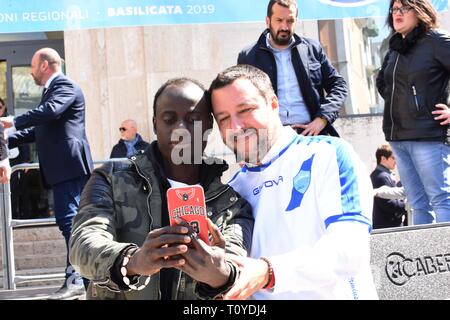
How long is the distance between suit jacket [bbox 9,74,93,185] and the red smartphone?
3346 millimetres

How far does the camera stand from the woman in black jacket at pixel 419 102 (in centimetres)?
424

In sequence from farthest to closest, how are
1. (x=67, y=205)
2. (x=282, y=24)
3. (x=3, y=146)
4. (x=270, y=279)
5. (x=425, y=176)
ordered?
1. (x=3, y=146)
2. (x=67, y=205)
3. (x=282, y=24)
4. (x=425, y=176)
5. (x=270, y=279)

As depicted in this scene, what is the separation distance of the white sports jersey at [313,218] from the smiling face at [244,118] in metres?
0.06

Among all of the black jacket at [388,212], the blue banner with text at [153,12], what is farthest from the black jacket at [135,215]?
the blue banner with text at [153,12]

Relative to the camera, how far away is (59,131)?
5.10 meters

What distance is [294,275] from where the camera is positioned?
197 centimetres

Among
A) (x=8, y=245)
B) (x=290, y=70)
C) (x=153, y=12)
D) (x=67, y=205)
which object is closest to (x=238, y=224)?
(x=290, y=70)

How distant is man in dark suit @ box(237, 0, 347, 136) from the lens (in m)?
4.30

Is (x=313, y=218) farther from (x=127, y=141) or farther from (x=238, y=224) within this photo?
(x=127, y=141)

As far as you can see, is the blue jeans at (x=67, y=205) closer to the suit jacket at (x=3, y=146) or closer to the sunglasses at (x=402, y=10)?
the suit jacket at (x=3, y=146)

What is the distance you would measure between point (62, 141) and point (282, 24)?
6.55ft

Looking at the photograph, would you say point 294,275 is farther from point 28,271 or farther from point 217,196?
point 28,271

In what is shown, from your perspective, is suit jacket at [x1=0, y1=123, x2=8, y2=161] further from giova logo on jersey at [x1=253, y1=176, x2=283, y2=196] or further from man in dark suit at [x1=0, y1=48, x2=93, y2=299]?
giova logo on jersey at [x1=253, y1=176, x2=283, y2=196]

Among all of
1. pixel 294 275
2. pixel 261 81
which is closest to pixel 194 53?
pixel 261 81
